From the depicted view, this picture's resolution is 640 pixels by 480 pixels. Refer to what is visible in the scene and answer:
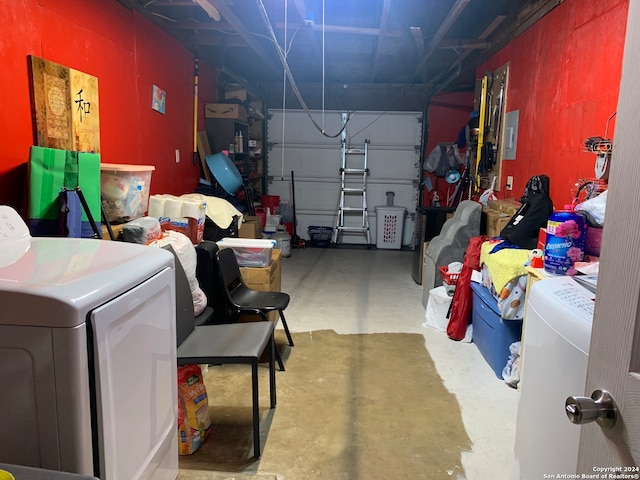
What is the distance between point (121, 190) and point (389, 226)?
4.93 m

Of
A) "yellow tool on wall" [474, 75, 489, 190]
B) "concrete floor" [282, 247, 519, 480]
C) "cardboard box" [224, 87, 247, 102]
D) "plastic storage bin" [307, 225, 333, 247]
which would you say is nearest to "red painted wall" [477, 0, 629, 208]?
"yellow tool on wall" [474, 75, 489, 190]

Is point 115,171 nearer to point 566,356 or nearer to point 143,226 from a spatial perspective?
point 143,226

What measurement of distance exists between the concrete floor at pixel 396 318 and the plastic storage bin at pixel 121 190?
5.11ft

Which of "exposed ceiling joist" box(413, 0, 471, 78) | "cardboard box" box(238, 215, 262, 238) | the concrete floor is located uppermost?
"exposed ceiling joist" box(413, 0, 471, 78)

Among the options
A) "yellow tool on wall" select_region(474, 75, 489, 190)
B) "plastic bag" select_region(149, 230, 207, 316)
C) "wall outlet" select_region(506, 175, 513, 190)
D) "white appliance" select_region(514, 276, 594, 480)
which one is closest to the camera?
"white appliance" select_region(514, 276, 594, 480)

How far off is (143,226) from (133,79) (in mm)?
1564

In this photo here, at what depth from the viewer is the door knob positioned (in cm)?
74

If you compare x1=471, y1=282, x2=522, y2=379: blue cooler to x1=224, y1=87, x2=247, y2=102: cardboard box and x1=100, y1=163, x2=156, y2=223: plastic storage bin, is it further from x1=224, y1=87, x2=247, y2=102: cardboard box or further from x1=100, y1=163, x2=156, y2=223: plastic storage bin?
x1=224, y1=87, x2=247, y2=102: cardboard box

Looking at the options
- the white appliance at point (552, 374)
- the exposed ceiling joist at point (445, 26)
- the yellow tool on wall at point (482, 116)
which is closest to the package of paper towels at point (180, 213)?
the white appliance at point (552, 374)

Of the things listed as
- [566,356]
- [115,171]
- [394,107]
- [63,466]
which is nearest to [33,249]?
[63,466]

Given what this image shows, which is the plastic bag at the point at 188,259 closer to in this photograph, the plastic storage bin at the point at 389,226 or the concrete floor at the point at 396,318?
the concrete floor at the point at 396,318

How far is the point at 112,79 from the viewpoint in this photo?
309 cm

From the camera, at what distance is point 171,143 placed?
4160mm

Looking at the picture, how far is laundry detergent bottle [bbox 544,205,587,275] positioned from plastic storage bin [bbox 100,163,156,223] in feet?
7.52
